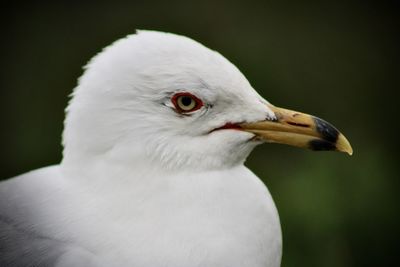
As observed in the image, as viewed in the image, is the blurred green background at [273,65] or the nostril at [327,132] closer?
the nostril at [327,132]

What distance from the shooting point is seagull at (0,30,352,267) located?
1.82m

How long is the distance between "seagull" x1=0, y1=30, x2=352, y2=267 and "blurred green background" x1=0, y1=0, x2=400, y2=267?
167cm

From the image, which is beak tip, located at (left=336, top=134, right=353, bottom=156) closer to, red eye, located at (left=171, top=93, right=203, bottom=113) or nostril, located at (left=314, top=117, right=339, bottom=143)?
nostril, located at (left=314, top=117, right=339, bottom=143)

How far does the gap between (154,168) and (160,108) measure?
153 millimetres

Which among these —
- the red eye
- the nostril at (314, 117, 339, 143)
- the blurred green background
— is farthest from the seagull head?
the blurred green background

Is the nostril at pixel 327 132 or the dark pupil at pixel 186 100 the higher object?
the dark pupil at pixel 186 100

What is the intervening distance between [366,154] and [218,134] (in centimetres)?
190

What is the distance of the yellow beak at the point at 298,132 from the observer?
1.93m

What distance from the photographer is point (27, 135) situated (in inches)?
163

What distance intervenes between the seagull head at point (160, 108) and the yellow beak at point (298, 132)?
49 mm

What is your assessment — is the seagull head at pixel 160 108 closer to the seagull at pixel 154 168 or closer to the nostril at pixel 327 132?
the seagull at pixel 154 168

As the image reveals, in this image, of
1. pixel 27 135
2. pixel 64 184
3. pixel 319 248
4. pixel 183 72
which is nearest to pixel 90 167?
pixel 64 184

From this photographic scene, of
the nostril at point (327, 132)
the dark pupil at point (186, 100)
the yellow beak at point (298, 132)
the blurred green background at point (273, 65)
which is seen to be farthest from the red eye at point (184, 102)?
the blurred green background at point (273, 65)

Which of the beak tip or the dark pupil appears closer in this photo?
the dark pupil
